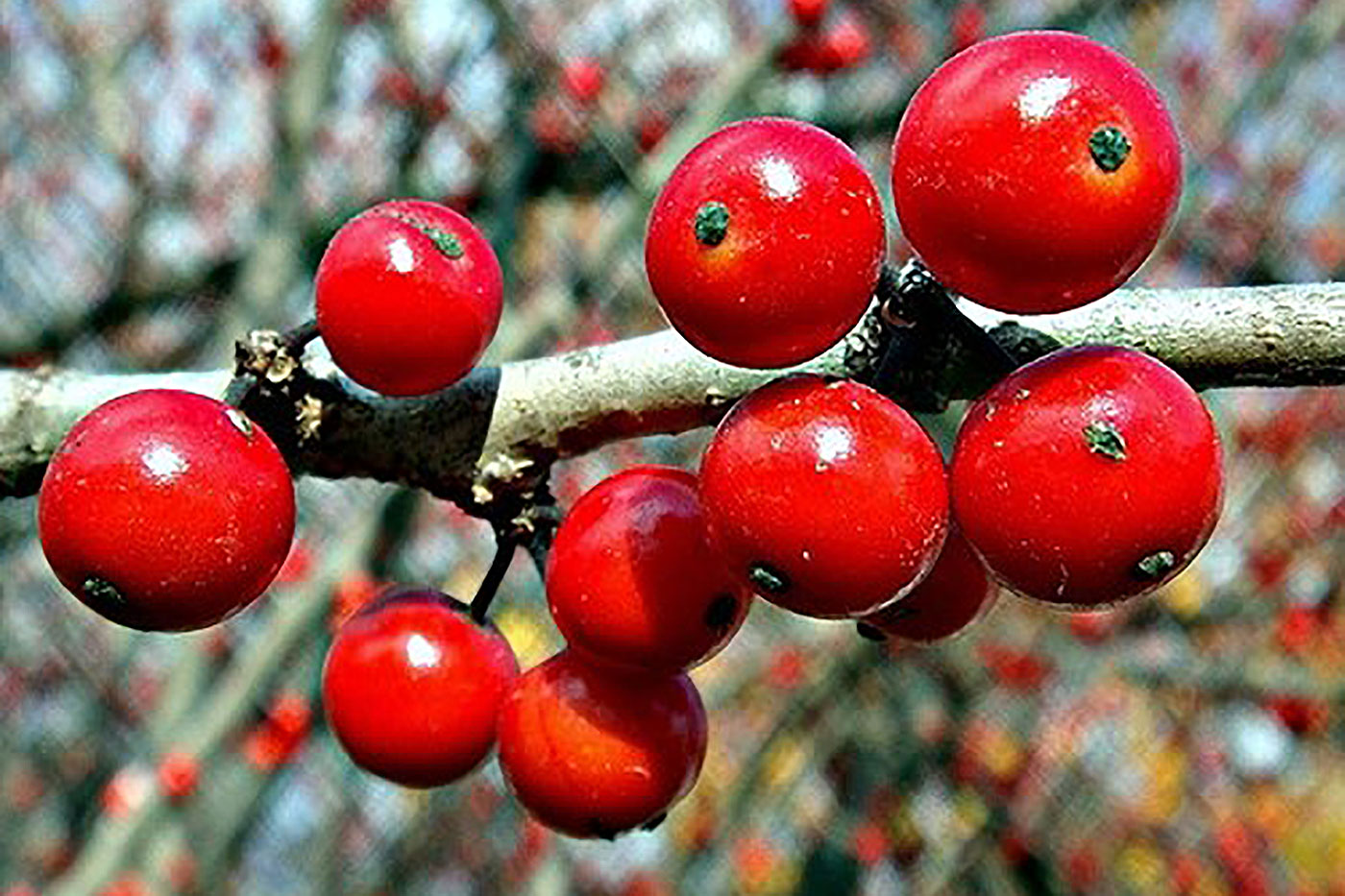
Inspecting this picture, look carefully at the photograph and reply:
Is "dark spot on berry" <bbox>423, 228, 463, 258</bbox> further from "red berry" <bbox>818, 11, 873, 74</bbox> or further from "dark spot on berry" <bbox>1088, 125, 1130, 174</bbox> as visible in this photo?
"red berry" <bbox>818, 11, 873, 74</bbox>

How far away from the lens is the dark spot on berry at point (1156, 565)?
1.41 meters

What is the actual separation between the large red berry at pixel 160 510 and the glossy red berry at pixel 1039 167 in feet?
2.16

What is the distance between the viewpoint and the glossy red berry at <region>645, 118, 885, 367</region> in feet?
4.59

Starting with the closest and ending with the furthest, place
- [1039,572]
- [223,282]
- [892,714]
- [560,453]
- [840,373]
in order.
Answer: [1039,572], [840,373], [560,453], [223,282], [892,714]

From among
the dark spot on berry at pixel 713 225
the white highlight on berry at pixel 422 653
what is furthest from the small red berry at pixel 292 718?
the dark spot on berry at pixel 713 225

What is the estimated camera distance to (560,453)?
173cm

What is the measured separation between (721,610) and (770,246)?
401 mm

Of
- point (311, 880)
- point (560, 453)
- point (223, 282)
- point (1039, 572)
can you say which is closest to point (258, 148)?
point (223, 282)

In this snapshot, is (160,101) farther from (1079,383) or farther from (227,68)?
(1079,383)

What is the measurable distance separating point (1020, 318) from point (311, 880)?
7.01 meters

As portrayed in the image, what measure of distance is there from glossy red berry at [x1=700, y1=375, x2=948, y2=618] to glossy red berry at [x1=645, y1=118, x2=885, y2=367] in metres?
0.06

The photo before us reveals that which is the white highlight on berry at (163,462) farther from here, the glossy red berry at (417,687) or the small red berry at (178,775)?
the small red berry at (178,775)

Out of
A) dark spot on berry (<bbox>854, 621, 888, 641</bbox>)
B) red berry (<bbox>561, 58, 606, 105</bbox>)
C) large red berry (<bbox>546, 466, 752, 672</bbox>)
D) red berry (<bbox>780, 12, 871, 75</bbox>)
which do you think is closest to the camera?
large red berry (<bbox>546, 466, 752, 672</bbox>)

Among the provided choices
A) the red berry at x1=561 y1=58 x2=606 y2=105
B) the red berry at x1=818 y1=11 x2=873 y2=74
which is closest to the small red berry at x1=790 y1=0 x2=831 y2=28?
the red berry at x1=818 y1=11 x2=873 y2=74
